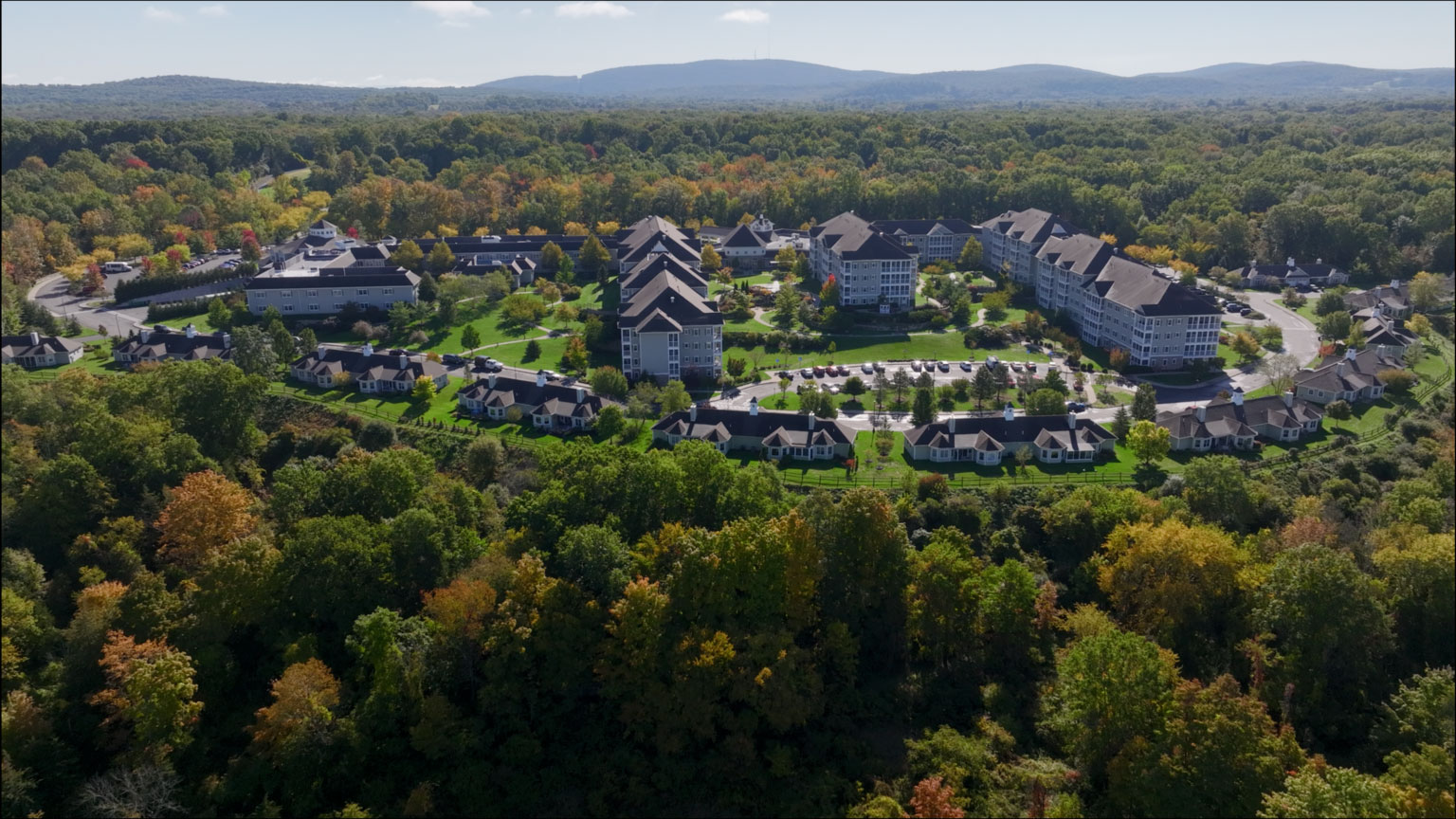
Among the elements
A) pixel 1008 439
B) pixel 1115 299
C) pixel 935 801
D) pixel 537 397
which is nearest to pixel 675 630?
pixel 935 801

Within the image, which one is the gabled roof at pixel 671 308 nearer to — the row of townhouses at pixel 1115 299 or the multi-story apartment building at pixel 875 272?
the multi-story apartment building at pixel 875 272

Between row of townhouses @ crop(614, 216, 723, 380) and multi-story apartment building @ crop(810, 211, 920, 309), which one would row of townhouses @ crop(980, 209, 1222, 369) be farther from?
row of townhouses @ crop(614, 216, 723, 380)

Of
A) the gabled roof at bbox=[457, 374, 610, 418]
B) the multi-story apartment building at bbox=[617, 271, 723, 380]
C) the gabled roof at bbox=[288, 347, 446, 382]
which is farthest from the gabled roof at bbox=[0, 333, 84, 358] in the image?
the multi-story apartment building at bbox=[617, 271, 723, 380]

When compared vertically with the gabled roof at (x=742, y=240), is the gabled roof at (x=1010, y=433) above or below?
below

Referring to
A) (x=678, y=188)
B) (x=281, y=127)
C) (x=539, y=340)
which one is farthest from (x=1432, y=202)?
(x=281, y=127)

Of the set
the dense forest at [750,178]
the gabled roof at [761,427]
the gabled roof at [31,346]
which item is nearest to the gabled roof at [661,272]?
the gabled roof at [761,427]

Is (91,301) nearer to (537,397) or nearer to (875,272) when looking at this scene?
(537,397)
